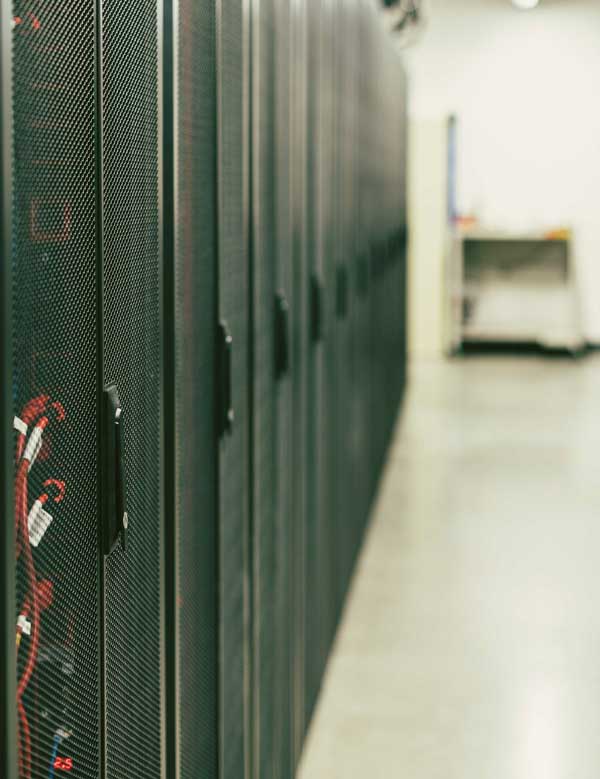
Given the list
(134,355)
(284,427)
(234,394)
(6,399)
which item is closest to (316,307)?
(284,427)

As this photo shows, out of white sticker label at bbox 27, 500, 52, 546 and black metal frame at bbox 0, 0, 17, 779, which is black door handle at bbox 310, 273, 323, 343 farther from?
black metal frame at bbox 0, 0, 17, 779

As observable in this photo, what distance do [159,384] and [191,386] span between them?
165mm

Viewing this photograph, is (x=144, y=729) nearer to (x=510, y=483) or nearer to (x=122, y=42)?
(x=122, y=42)

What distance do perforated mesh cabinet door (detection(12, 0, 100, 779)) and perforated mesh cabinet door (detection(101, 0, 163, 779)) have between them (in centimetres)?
5

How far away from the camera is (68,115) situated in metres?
1.02

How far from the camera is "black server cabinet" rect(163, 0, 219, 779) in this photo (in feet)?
4.68

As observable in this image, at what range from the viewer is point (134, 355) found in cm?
127

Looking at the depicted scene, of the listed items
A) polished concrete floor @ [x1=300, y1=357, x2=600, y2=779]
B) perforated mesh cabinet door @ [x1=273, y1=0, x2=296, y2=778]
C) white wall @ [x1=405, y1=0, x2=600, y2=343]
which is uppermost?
white wall @ [x1=405, y1=0, x2=600, y2=343]

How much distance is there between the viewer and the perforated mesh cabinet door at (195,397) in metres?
Result: 1.47

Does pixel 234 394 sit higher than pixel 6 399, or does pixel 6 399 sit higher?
pixel 6 399

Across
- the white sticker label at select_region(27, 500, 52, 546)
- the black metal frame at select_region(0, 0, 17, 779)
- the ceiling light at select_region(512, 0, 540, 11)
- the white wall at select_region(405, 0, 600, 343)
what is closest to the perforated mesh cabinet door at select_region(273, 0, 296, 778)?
the white sticker label at select_region(27, 500, 52, 546)

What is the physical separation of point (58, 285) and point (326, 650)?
2429mm

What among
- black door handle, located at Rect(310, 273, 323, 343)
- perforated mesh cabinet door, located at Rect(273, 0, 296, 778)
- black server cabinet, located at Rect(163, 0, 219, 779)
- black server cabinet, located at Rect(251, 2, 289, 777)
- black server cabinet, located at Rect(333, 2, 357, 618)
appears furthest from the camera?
black server cabinet, located at Rect(333, 2, 357, 618)

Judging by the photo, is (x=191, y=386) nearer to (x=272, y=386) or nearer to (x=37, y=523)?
(x=37, y=523)
